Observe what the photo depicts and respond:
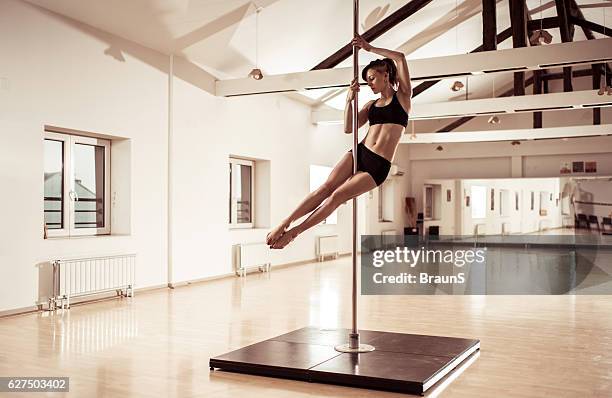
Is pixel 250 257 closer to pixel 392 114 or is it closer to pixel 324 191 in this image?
pixel 324 191

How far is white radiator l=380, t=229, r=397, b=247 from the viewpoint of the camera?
1616cm

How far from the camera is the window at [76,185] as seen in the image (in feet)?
23.7

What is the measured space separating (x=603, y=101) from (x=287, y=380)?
27.3 ft

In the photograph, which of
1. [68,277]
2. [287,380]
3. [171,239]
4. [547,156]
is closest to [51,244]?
[68,277]

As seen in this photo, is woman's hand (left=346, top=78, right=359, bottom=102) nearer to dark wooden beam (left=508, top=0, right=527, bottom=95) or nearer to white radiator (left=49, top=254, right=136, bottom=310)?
white radiator (left=49, top=254, right=136, bottom=310)

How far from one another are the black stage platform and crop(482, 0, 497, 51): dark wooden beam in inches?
195

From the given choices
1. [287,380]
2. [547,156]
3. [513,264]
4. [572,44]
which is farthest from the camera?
[547,156]

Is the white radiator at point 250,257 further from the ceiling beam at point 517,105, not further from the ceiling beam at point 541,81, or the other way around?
the ceiling beam at point 541,81

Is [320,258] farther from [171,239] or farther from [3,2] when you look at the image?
[3,2]

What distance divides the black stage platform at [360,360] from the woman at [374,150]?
2.46 ft

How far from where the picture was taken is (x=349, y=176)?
4238 millimetres

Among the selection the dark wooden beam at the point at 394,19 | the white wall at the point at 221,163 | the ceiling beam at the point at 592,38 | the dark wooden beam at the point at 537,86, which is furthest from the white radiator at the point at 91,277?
the dark wooden beam at the point at 537,86

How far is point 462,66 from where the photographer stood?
7.99 meters

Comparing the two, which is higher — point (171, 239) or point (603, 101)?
point (603, 101)
